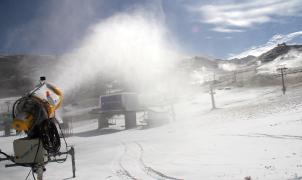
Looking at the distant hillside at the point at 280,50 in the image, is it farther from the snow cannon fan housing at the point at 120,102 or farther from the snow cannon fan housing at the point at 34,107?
the snow cannon fan housing at the point at 34,107

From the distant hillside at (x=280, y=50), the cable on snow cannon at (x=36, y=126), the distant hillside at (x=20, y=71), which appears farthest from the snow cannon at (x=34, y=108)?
the distant hillside at (x=20, y=71)

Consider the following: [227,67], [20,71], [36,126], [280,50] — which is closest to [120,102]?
[36,126]

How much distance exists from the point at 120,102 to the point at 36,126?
45118 millimetres

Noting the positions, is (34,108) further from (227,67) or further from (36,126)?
(227,67)

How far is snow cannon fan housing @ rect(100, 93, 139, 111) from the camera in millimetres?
50594

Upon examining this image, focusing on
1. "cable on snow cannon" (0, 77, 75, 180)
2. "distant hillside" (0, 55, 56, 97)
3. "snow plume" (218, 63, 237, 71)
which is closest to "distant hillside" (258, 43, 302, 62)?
"snow plume" (218, 63, 237, 71)

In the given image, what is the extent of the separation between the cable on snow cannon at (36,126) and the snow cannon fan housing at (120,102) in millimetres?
43355

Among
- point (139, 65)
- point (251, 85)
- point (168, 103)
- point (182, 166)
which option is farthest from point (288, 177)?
point (139, 65)

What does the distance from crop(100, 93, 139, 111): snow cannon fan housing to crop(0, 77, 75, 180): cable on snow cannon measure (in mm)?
43355

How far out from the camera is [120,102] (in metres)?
50.9

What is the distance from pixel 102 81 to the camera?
416 ft

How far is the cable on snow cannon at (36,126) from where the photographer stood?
5.68 meters

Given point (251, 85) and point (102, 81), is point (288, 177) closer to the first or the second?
point (251, 85)

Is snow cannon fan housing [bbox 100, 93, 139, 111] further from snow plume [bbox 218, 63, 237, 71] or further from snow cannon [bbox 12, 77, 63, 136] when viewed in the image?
snow plume [bbox 218, 63, 237, 71]
